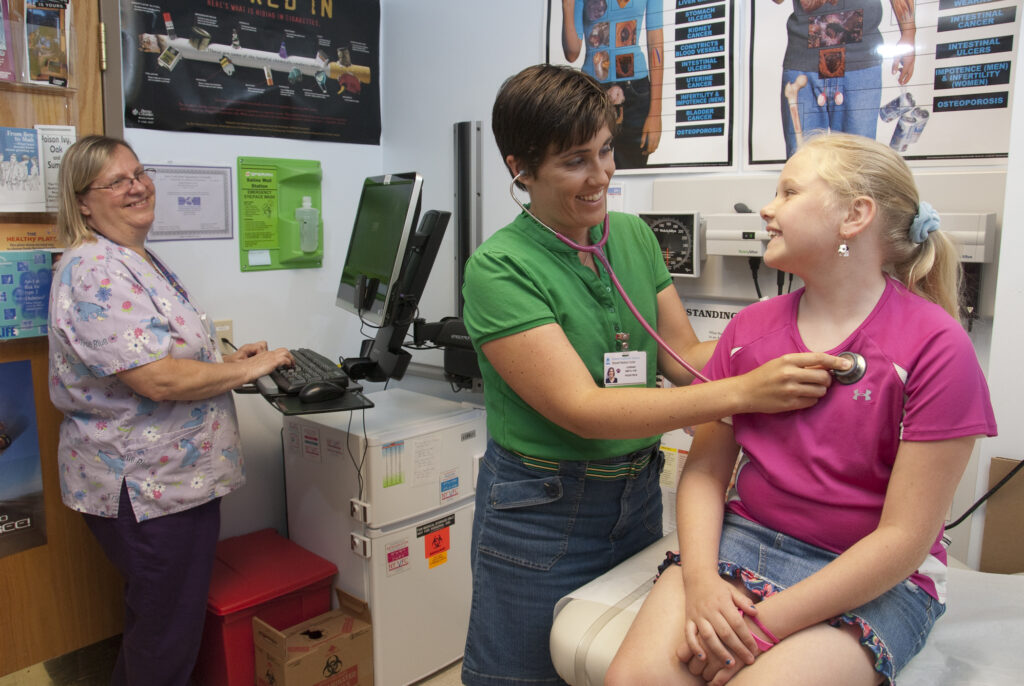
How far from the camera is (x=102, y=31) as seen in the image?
7.53ft

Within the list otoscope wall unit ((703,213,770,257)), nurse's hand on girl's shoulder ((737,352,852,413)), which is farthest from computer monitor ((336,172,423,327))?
nurse's hand on girl's shoulder ((737,352,852,413))

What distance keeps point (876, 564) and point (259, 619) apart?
1842 mm

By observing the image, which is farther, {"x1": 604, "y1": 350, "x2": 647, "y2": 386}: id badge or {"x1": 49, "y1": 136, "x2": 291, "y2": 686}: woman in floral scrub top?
{"x1": 49, "y1": 136, "x2": 291, "y2": 686}: woman in floral scrub top

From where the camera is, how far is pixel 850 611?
3.36ft

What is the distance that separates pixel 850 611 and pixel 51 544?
2.27m

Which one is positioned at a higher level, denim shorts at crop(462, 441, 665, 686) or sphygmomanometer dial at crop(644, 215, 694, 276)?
sphygmomanometer dial at crop(644, 215, 694, 276)

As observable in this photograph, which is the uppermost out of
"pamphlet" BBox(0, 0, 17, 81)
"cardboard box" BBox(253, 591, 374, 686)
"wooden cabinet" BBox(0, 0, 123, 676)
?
"pamphlet" BBox(0, 0, 17, 81)

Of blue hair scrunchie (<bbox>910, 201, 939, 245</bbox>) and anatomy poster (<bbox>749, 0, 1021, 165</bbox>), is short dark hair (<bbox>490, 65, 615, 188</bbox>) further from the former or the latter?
anatomy poster (<bbox>749, 0, 1021, 165</bbox>)

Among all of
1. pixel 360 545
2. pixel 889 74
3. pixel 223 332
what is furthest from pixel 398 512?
pixel 889 74

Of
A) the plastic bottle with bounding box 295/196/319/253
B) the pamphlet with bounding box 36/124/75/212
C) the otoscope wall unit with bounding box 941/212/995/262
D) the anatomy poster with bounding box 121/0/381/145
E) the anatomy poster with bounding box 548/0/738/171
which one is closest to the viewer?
the otoscope wall unit with bounding box 941/212/995/262

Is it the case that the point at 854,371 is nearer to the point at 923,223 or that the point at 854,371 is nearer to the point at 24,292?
the point at 923,223

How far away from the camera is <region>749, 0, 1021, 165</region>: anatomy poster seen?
5.34 feet

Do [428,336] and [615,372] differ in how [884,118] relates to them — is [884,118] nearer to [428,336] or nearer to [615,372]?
[615,372]

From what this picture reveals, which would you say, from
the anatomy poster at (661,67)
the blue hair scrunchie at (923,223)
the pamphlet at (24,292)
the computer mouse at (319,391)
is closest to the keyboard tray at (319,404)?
the computer mouse at (319,391)
